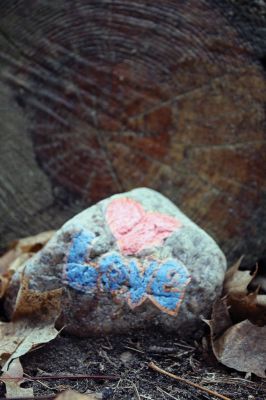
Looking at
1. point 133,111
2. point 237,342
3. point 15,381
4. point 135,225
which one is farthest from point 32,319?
point 133,111

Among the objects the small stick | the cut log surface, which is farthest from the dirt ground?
the cut log surface

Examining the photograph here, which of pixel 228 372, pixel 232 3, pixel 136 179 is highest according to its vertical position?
pixel 232 3

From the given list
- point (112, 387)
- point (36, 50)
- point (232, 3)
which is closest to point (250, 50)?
point (232, 3)

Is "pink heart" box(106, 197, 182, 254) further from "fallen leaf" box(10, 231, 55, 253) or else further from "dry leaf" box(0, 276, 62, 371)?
"fallen leaf" box(10, 231, 55, 253)

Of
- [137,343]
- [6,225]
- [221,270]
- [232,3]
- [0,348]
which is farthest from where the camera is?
[6,225]

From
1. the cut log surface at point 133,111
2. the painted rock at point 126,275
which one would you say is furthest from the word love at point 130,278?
the cut log surface at point 133,111

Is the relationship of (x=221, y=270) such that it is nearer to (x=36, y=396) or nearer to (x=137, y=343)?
(x=137, y=343)

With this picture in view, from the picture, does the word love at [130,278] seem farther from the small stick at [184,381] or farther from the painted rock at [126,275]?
the small stick at [184,381]
